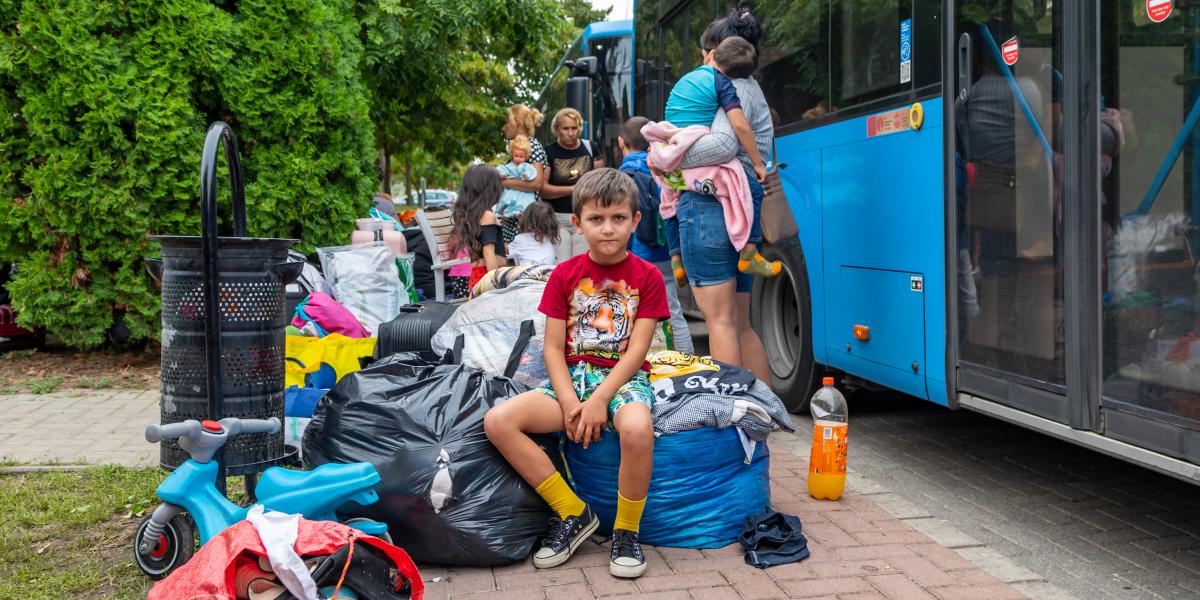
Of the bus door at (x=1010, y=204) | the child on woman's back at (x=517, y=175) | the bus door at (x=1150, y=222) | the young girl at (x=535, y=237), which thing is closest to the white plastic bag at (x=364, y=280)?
the young girl at (x=535, y=237)

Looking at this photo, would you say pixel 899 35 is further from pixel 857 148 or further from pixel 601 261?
pixel 601 261

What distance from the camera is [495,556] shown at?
3527 millimetres

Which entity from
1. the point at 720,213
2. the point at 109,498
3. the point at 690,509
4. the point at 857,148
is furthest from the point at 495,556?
the point at 857,148

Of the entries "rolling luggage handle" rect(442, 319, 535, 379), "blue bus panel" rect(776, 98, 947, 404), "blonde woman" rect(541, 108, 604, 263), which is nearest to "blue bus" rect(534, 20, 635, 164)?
"blonde woman" rect(541, 108, 604, 263)

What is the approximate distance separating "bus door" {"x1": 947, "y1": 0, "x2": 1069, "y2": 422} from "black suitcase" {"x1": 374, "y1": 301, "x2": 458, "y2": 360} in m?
2.53

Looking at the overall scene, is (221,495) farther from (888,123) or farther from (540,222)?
(540,222)

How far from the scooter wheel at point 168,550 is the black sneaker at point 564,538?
1136 millimetres

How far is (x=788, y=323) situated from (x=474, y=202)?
2336 mm

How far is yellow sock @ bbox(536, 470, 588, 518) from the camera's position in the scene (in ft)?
11.8

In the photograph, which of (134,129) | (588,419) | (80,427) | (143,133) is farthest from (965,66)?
(134,129)

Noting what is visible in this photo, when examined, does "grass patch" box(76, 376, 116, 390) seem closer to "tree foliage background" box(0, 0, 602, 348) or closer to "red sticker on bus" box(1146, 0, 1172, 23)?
"tree foliage background" box(0, 0, 602, 348)

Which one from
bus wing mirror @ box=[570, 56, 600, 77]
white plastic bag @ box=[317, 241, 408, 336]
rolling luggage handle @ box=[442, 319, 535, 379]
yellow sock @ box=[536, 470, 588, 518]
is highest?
bus wing mirror @ box=[570, 56, 600, 77]

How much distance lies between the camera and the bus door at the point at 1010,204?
11.9 ft

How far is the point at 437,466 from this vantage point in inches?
138
